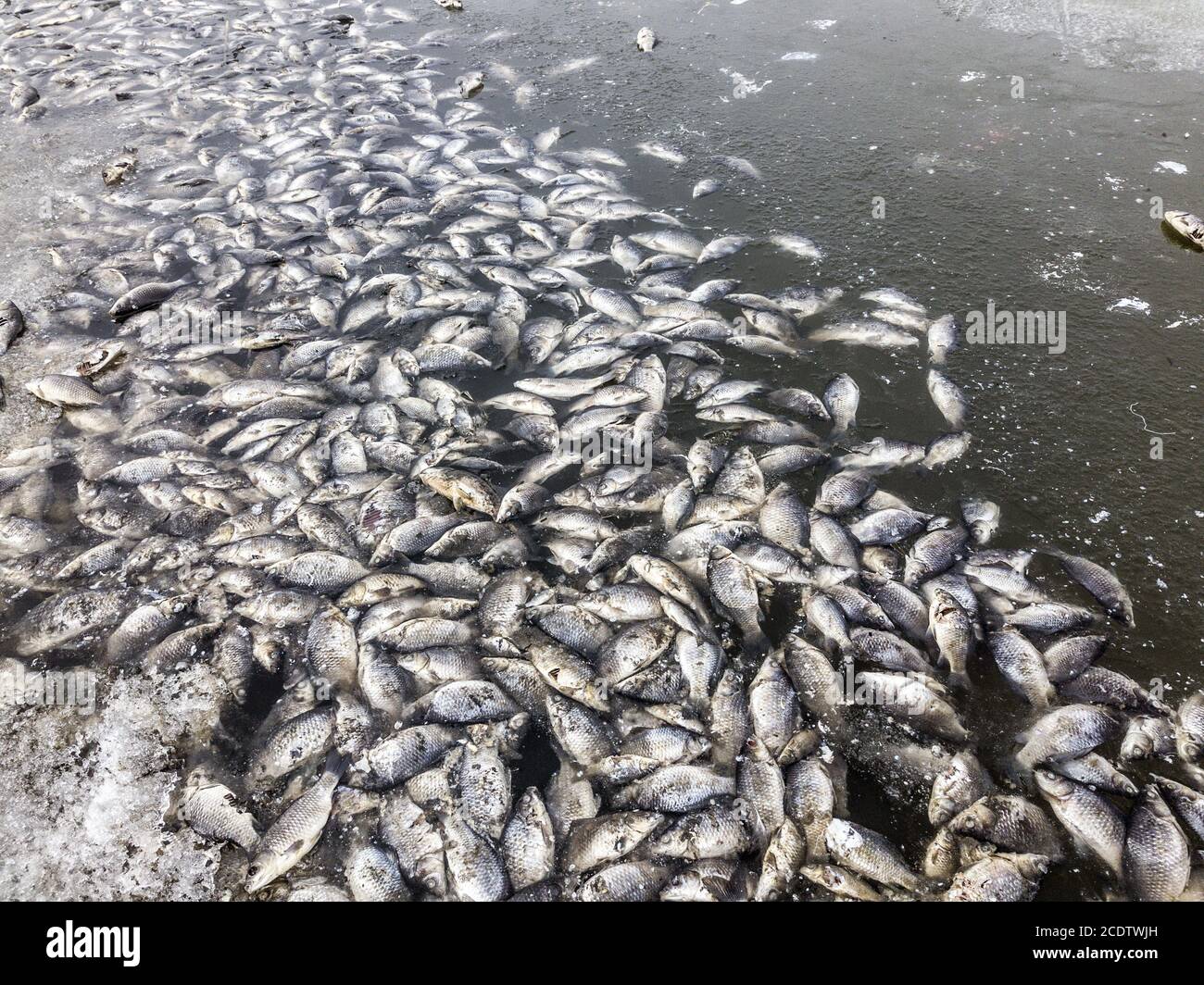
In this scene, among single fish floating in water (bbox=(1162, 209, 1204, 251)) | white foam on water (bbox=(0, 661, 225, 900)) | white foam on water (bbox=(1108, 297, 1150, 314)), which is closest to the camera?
white foam on water (bbox=(0, 661, 225, 900))

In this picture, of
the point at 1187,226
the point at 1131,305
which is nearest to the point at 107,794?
the point at 1131,305

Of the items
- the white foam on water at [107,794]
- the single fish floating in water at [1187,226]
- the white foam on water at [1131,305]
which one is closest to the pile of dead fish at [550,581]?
the white foam on water at [107,794]

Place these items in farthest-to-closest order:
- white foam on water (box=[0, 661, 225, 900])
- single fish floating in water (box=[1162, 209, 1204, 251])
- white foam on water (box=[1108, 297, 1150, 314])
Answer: single fish floating in water (box=[1162, 209, 1204, 251])
white foam on water (box=[1108, 297, 1150, 314])
white foam on water (box=[0, 661, 225, 900])

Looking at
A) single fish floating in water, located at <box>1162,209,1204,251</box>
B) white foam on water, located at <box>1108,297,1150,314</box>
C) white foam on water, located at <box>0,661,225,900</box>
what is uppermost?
single fish floating in water, located at <box>1162,209,1204,251</box>

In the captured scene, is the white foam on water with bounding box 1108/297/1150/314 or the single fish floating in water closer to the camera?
the white foam on water with bounding box 1108/297/1150/314

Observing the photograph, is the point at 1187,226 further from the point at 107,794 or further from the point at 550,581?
the point at 107,794

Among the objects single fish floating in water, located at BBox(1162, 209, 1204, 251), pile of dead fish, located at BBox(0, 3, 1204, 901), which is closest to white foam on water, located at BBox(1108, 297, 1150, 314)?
single fish floating in water, located at BBox(1162, 209, 1204, 251)

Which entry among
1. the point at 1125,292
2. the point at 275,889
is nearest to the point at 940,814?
the point at 275,889

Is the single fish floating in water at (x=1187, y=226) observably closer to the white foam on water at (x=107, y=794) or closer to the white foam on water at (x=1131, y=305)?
the white foam on water at (x=1131, y=305)

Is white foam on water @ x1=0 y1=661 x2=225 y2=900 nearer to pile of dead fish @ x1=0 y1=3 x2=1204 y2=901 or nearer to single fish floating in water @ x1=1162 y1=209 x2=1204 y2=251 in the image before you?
pile of dead fish @ x1=0 y1=3 x2=1204 y2=901

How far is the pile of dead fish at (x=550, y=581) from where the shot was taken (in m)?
3.21

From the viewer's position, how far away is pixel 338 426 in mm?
5312

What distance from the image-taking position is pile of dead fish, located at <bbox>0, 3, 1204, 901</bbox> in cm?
321

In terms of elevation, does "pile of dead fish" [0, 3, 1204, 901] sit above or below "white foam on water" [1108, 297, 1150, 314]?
below
